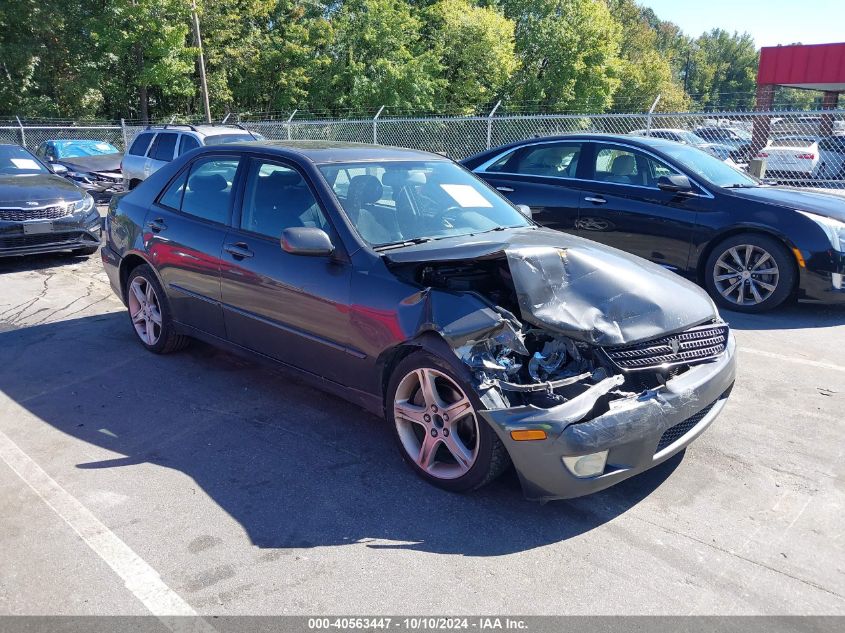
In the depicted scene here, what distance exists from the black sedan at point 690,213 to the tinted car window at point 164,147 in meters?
7.41

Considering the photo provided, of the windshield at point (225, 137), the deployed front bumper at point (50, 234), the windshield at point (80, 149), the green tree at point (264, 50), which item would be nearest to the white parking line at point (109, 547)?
the deployed front bumper at point (50, 234)

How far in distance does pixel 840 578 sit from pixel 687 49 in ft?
375

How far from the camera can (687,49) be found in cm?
10212

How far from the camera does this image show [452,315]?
10.7 ft

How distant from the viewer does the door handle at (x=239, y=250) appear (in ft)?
14.4

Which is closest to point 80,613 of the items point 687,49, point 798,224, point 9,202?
point 798,224

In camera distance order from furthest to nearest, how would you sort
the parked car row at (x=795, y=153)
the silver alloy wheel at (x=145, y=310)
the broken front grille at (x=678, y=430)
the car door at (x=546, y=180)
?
the parked car row at (x=795, y=153)
the car door at (x=546, y=180)
the silver alloy wheel at (x=145, y=310)
the broken front grille at (x=678, y=430)

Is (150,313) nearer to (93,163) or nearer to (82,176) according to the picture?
(82,176)

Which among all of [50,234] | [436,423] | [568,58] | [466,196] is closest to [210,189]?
[466,196]

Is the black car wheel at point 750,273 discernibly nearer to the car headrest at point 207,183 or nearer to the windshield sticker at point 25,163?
the car headrest at point 207,183

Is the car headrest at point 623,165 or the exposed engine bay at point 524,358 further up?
the car headrest at point 623,165

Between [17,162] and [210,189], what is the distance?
6.88m

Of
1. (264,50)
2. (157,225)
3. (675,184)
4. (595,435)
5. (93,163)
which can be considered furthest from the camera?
(264,50)

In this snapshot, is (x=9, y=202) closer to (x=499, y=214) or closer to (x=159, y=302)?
(x=159, y=302)
